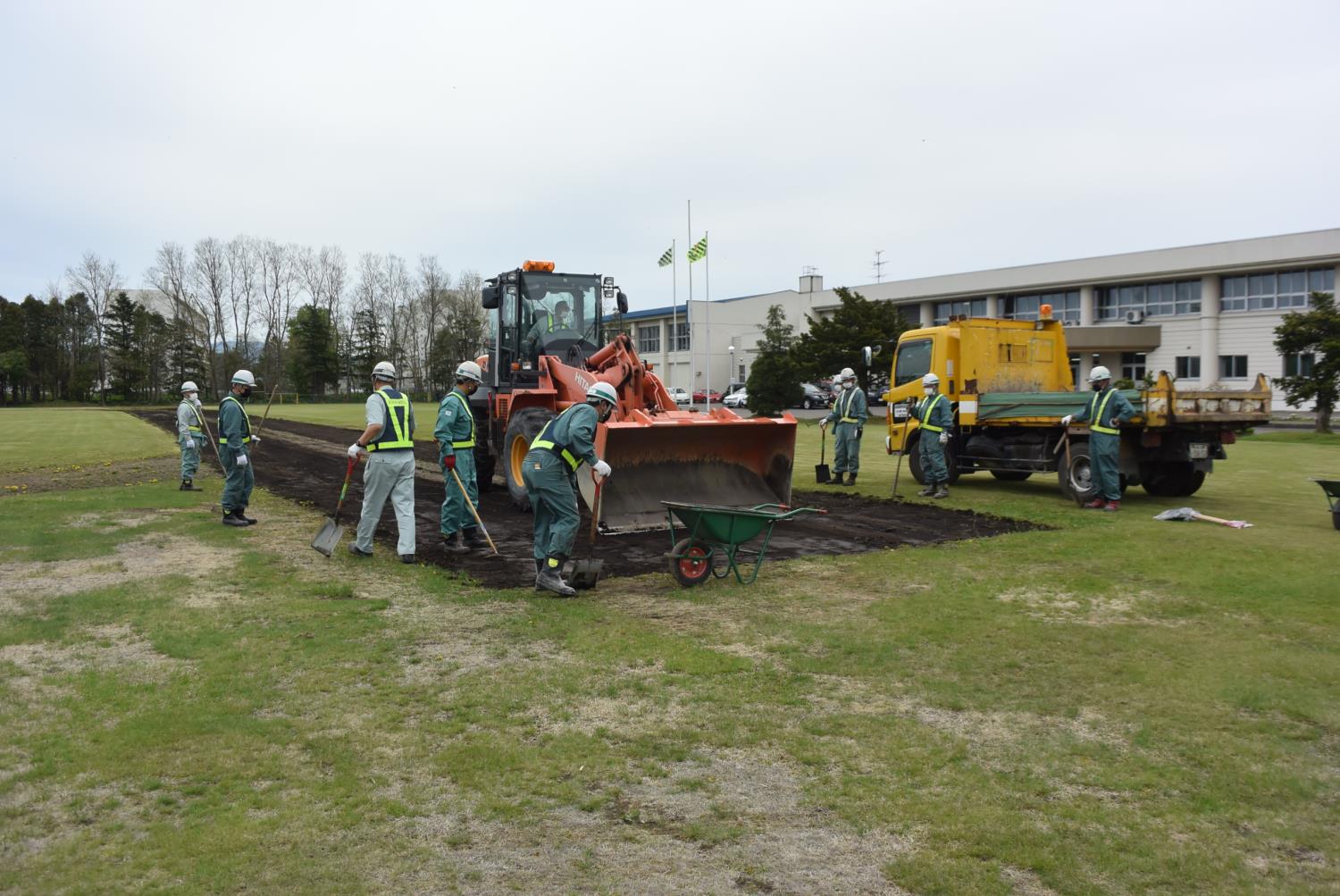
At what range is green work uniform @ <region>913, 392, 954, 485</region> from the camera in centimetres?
1459

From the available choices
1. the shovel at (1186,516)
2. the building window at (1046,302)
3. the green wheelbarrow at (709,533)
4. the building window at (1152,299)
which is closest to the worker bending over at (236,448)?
the green wheelbarrow at (709,533)

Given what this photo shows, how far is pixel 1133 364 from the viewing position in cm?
5003

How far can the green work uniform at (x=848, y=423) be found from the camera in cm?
1622

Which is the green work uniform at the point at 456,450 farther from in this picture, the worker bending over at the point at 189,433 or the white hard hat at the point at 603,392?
the worker bending over at the point at 189,433

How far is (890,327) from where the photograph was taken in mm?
41938

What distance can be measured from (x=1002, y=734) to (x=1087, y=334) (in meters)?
48.1

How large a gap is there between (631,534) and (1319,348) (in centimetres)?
2677

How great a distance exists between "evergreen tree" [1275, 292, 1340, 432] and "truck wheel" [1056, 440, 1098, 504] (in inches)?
741

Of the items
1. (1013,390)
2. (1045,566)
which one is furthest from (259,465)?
(1045,566)

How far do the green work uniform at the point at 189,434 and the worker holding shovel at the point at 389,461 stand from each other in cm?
683

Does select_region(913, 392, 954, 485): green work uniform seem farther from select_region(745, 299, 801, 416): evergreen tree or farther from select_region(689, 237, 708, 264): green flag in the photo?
select_region(745, 299, 801, 416): evergreen tree

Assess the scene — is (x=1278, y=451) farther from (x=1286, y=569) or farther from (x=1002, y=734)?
(x=1002, y=734)

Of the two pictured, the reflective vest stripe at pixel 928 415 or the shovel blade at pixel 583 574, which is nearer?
the shovel blade at pixel 583 574

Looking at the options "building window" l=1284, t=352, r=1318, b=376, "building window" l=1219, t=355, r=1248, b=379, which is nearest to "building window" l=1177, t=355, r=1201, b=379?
"building window" l=1219, t=355, r=1248, b=379
